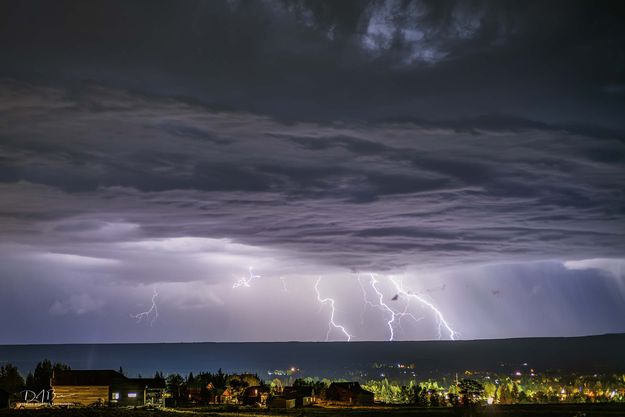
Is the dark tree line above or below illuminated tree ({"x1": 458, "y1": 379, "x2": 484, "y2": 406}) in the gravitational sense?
above

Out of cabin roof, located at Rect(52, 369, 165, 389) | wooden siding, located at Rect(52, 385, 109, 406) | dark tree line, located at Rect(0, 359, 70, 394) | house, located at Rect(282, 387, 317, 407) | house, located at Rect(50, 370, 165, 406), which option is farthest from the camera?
house, located at Rect(282, 387, 317, 407)

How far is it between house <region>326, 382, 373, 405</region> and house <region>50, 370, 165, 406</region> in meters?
26.8

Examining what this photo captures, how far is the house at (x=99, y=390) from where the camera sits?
72.8 meters

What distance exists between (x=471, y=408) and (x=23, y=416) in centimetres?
4340

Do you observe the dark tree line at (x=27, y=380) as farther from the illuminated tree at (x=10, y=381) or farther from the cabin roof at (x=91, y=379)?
the cabin roof at (x=91, y=379)

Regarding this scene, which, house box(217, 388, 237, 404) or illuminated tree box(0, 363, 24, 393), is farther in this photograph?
house box(217, 388, 237, 404)

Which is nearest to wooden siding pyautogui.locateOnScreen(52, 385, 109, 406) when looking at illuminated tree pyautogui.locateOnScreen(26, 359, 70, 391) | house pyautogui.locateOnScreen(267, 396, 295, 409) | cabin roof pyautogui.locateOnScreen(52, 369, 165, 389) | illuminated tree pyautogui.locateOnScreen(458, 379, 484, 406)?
cabin roof pyautogui.locateOnScreen(52, 369, 165, 389)

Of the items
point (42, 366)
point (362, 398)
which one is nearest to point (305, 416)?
point (362, 398)

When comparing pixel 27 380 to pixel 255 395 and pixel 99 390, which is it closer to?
pixel 99 390

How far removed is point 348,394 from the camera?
94250mm

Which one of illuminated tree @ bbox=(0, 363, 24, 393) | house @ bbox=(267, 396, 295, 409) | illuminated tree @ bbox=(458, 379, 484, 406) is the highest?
illuminated tree @ bbox=(0, 363, 24, 393)

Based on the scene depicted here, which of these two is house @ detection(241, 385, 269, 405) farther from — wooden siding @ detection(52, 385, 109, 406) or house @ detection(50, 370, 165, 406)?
wooden siding @ detection(52, 385, 109, 406)

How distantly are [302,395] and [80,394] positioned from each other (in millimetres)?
28491

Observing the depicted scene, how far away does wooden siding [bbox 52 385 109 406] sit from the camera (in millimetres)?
72625
